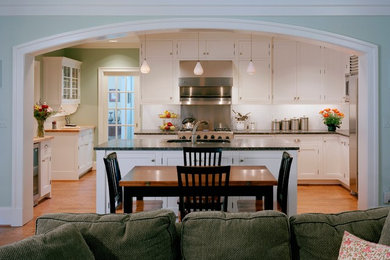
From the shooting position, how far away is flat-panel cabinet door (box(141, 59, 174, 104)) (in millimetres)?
7629

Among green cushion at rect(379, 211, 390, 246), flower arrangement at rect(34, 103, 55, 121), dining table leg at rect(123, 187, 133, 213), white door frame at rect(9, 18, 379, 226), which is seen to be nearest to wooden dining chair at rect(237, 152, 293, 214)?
dining table leg at rect(123, 187, 133, 213)

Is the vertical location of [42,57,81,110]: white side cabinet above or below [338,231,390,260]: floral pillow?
above

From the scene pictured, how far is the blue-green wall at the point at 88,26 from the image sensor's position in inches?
191

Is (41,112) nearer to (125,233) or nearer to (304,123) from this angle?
(304,123)

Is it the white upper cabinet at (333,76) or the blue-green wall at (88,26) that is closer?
the blue-green wall at (88,26)

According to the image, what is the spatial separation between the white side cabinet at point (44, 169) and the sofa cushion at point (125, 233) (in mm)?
4085

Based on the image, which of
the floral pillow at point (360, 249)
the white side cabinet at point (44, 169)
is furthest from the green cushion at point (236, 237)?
the white side cabinet at point (44, 169)

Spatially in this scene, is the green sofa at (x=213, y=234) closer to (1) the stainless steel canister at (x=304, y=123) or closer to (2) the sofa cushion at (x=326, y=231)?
(2) the sofa cushion at (x=326, y=231)

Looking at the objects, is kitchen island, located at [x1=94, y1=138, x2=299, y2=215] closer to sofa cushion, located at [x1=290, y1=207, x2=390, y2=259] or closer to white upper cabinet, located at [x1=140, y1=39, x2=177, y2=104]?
sofa cushion, located at [x1=290, y1=207, x2=390, y2=259]

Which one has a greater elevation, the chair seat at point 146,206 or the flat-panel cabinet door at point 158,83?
the flat-panel cabinet door at point 158,83

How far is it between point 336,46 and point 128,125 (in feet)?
16.9

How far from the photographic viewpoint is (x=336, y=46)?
4.91 m

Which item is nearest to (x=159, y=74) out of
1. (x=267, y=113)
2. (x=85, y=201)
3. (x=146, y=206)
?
(x=267, y=113)

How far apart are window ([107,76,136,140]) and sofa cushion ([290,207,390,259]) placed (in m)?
7.09
